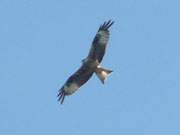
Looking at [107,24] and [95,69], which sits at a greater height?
[107,24]

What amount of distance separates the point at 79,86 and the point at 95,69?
998 mm

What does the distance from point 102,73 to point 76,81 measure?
122 cm

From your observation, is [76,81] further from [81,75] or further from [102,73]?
[102,73]

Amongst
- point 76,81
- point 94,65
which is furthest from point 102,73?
point 76,81

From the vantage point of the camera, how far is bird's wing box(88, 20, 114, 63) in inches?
771

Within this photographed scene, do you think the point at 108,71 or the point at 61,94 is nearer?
the point at 108,71

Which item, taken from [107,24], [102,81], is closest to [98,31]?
[107,24]

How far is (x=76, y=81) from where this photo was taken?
66.4ft

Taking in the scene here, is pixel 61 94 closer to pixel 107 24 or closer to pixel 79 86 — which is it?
pixel 79 86

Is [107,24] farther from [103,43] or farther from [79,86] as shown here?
[79,86]

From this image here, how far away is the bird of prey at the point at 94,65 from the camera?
19453mm

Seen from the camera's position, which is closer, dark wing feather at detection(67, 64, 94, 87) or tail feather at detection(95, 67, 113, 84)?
tail feather at detection(95, 67, 113, 84)

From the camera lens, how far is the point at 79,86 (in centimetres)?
2023

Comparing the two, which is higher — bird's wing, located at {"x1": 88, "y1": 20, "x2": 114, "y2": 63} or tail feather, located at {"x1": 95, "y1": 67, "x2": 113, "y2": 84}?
bird's wing, located at {"x1": 88, "y1": 20, "x2": 114, "y2": 63}
